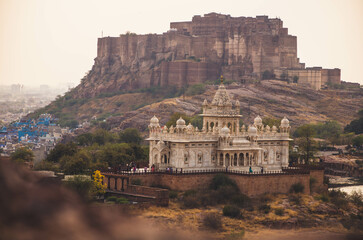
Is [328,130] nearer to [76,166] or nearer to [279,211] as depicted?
[76,166]

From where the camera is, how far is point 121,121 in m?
110

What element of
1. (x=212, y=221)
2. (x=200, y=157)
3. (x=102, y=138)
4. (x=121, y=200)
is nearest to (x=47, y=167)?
(x=200, y=157)

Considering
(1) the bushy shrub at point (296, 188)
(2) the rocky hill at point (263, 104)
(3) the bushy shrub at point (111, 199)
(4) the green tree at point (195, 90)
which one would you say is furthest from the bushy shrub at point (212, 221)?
(4) the green tree at point (195, 90)

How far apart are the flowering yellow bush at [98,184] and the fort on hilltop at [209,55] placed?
231ft

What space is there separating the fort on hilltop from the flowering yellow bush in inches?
2776

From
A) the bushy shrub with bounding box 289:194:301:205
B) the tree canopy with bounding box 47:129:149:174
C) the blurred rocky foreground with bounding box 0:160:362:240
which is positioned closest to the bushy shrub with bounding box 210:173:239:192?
the bushy shrub with bounding box 289:194:301:205

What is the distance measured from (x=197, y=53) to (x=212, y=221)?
275 feet

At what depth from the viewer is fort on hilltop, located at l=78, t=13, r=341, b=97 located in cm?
11919

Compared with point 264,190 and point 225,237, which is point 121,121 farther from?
point 225,237

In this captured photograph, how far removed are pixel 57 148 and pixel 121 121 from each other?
43.1 m

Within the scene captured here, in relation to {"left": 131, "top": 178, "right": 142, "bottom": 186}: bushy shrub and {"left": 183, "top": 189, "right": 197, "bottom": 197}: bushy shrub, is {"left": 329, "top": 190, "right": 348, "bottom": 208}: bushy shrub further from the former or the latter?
{"left": 131, "top": 178, "right": 142, "bottom": 186}: bushy shrub

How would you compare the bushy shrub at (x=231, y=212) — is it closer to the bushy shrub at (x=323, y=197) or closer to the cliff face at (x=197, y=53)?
the bushy shrub at (x=323, y=197)

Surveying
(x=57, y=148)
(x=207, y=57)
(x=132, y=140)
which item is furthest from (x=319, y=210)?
(x=207, y=57)

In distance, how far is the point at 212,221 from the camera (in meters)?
43.7
